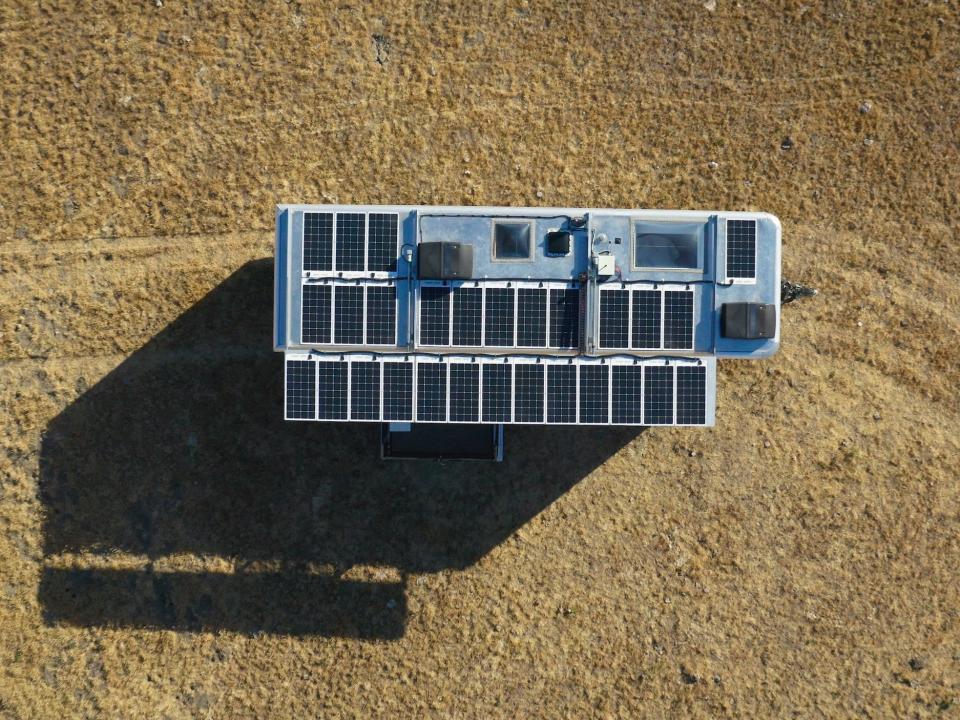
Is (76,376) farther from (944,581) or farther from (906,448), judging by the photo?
(944,581)

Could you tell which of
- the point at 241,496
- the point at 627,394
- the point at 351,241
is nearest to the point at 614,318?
the point at 627,394

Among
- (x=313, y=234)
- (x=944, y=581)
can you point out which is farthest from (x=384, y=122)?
(x=944, y=581)

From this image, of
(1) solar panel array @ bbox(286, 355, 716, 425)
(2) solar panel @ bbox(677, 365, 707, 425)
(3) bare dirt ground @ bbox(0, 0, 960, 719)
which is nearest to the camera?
(2) solar panel @ bbox(677, 365, 707, 425)

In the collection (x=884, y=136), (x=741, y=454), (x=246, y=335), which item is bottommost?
(x=741, y=454)

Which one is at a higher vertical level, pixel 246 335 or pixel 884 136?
pixel 884 136

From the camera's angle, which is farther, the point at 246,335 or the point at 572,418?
the point at 246,335

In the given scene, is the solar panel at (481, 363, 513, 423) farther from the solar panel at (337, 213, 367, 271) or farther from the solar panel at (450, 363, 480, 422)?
the solar panel at (337, 213, 367, 271)

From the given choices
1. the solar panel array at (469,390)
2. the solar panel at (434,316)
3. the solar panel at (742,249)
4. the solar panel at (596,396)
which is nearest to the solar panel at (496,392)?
the solar panel array at (469,390)

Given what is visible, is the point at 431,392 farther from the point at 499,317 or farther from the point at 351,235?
the point at 351,235

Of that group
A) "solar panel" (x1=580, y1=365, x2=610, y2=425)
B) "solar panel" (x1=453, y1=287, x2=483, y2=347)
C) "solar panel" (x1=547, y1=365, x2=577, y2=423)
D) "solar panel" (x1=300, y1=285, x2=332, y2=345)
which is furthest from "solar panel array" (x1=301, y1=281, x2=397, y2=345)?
"solar panel" (x1=580, y1=365, x2=610, y2=425)
